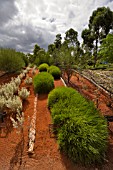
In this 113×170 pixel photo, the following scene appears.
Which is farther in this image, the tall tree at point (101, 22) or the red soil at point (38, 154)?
the tall tree at point (101, 22)

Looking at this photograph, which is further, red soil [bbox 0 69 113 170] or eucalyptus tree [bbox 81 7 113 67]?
eucalyptus tree [bbox 81 7 113 67]

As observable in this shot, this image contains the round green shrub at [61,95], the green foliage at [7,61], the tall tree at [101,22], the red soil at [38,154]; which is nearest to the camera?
the red soil at [38,154]

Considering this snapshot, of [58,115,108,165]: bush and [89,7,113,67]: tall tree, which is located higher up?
[89,7,113,67]: tall tree

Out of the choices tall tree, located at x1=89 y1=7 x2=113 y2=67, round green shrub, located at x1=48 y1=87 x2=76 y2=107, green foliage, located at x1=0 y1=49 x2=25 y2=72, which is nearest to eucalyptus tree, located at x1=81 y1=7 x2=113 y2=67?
tall tree, located at x1=89 y1=7 x2=113 y2=67

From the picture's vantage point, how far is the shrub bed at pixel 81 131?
2.76m

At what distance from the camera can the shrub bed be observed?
2.76m

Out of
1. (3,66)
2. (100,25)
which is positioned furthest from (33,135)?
(100,25)

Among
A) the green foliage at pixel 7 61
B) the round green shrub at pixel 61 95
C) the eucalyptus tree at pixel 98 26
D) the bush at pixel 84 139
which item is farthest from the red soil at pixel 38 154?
the eucalyptus tree at pixel 98 26

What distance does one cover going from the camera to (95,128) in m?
3.12

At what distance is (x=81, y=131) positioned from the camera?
3006 mm

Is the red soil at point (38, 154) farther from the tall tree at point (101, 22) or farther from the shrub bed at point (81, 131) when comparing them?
the tall tree at point (101, 22)

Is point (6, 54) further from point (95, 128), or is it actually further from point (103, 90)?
point (95, 128)

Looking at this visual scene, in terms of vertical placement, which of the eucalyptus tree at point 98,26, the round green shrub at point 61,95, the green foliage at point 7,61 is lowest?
the round green shrub at point 61,95

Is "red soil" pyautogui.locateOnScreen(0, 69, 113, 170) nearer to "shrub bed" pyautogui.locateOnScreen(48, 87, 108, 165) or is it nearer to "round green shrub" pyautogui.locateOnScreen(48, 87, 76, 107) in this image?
"shrub bed" pyautogui.locateOnScreen(48, 87, 108, 165)
